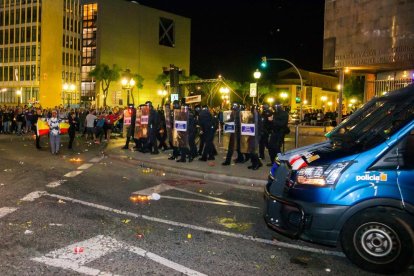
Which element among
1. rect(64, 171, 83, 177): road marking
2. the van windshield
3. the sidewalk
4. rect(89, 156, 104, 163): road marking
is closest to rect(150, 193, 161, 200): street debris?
the sidewalk

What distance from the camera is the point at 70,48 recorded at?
80188mm

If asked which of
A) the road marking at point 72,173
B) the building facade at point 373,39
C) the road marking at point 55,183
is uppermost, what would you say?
the building facade at point 373,39

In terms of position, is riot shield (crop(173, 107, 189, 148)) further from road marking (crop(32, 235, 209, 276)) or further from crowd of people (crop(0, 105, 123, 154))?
crowd of people (crop(0, 105, 123, 154))

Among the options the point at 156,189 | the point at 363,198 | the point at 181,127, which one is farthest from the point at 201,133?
the point at 363,198

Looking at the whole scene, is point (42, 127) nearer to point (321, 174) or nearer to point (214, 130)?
point (214, 130)

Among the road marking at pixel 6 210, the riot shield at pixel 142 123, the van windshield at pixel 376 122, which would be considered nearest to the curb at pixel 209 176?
the riot shield at pixel 142 123

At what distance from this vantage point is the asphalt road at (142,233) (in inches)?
193

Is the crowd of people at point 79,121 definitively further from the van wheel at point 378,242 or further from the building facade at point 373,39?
the van wheel at point 378,242

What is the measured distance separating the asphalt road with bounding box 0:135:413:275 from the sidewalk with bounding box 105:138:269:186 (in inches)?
21.6

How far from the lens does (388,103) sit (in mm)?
5805

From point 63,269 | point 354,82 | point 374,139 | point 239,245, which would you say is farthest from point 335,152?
point 354,82

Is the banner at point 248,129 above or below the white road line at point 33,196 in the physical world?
above

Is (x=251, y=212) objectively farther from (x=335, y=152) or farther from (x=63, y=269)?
(x=63, y=269)

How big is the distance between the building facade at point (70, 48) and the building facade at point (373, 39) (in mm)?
57899
